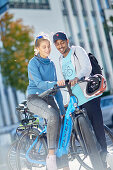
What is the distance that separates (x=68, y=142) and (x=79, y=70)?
745 millimetres

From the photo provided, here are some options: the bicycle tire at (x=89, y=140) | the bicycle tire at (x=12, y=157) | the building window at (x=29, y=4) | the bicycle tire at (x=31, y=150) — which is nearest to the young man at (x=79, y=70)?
the bicycle tire at (x=89, y=140)

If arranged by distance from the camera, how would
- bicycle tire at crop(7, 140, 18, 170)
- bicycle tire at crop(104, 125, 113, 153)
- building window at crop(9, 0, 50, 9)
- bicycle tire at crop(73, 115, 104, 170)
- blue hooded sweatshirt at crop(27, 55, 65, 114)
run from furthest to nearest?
building window at crop(9, 0, 50, 9) → bicycle tire at crop(7, 140, 18, 170) → bicycle tire at crop(104, 125, 113, 153) → blue hooded sweatshirt at crop(27, 55, 65, 114) → bicycle tire at crop(73, 115, 104, 170)

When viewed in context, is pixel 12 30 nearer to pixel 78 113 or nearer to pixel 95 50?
pixel 95 50

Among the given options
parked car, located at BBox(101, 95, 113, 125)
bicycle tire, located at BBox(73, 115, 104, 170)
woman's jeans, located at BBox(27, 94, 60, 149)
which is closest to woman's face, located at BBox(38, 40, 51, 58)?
woman's jeans, located at BBox(27, 94, 60, 149)

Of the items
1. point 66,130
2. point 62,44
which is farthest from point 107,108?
point 66,130

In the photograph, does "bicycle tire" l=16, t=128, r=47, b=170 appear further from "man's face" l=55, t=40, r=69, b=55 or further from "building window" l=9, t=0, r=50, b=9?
"building window" l=9, t=0, r=50, b=9

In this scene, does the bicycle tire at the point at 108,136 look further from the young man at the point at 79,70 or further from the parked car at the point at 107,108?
the parked car at the point at 107,108

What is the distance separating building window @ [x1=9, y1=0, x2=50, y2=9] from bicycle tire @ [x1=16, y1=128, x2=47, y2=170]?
10.5 meters

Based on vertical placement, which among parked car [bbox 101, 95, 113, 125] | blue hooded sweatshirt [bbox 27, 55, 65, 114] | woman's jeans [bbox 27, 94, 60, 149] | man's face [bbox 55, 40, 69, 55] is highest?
man's face [bbox 55, 40, 69, 55]

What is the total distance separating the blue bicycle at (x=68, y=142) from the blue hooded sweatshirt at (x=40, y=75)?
0.18 metres

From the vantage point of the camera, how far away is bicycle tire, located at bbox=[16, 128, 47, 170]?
3.92m

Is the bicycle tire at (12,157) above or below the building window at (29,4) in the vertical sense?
below

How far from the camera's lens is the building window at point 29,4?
561 inches

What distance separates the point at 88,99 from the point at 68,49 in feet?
1.83
